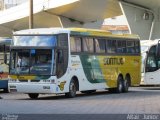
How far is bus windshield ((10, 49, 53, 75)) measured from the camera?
2434 cm

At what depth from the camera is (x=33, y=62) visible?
966 inches

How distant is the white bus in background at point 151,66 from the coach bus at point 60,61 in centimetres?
682

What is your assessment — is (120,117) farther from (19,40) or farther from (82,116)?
(19,40)

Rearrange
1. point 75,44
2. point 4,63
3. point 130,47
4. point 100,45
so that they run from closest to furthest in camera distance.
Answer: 1. point 75,44
2. point 100,45
3. point 4,63
4. point 130,47

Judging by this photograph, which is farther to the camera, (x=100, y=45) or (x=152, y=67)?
(x=152, y=67)

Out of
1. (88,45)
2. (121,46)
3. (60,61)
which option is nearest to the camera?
(60,61)

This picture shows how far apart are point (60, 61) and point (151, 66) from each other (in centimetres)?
1257

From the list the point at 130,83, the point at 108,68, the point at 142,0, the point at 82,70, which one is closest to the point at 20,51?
the point at 82,70

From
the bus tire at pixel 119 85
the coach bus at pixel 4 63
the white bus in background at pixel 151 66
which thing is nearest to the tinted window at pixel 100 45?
the bus tire at pixel 119 85

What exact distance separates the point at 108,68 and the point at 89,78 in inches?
84.4

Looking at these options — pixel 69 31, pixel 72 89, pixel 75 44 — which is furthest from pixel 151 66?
pixel 69 31

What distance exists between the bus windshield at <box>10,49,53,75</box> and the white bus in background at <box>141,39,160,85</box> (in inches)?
499

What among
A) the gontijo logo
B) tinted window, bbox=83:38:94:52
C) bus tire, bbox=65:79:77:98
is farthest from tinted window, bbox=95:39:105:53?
bus tire, bbox=65:79:77:98

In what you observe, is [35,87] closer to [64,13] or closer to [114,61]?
[114,61]
